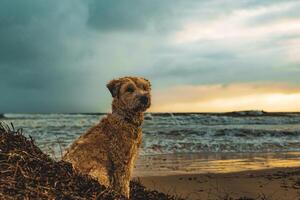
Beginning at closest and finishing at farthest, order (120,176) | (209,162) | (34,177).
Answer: (34,177) < (120,176) < (209,162)

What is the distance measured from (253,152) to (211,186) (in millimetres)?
7669

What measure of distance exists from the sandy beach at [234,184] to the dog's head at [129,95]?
2.60 m

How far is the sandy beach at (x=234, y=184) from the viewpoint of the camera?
9.00 meters

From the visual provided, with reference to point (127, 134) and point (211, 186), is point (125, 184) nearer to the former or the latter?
point (127, 134)

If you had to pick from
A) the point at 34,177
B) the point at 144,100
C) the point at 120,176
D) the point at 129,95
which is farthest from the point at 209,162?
the point at 34,177

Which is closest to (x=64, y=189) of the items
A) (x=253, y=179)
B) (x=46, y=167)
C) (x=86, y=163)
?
(x=46, y=167)

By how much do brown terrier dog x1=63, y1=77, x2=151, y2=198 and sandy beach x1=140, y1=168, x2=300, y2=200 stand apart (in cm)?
261

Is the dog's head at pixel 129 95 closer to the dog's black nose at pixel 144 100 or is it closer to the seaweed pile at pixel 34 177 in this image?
the dog's black nose at pixel 144 100

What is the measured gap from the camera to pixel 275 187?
9.86 metres

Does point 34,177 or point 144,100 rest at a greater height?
point 144,100

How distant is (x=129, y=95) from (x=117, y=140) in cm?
64

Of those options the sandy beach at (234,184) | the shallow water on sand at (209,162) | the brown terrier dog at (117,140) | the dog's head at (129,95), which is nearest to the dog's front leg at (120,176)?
the brown terrier dog at (117,140)

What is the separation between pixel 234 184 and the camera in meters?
10.3

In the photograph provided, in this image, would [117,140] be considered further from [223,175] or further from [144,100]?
[223,175]
